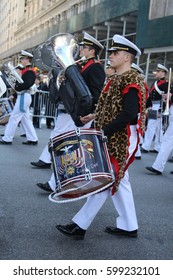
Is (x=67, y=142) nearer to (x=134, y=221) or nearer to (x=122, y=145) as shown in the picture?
(x=122, y=145)

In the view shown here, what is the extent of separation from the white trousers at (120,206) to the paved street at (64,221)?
164mm

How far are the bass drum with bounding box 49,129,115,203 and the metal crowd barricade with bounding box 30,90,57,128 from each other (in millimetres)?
9979

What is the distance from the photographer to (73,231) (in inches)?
153

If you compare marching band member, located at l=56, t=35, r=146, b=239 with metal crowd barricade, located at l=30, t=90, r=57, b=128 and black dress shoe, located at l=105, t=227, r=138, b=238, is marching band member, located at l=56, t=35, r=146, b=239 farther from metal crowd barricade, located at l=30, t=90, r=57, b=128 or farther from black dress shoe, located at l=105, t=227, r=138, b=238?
metal crowd barricade, located at l=30, t=90, r=57, b=128

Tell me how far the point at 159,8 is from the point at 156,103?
9004mm

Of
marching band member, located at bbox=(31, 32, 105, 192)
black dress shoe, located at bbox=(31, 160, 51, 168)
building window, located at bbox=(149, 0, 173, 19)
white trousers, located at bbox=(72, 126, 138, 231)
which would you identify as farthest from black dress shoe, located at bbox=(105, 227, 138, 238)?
building window, located at bbox=(149, 0, 173, 19)

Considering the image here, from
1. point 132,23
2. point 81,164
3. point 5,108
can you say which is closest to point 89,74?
point 81,164

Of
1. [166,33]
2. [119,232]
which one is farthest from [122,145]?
[166,33]

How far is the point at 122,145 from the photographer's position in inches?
150

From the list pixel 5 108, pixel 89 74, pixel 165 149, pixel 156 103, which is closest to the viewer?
pixel 89 74

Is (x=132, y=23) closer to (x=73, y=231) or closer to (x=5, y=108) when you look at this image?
(x=5, y=108)

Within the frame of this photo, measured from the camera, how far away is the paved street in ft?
12.0

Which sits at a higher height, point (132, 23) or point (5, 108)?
point (132, 23)

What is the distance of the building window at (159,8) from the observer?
17.0 metres
